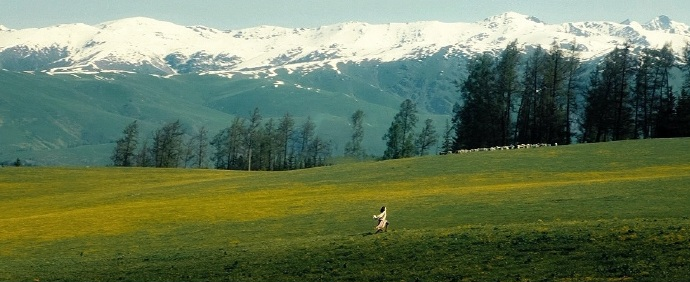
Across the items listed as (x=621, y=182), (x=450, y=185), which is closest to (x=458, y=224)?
(x=621, y=182)

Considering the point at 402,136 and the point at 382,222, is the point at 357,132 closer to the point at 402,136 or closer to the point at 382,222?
the point at 402,136

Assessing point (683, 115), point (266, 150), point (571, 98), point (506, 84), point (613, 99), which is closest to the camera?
point (683, 115)

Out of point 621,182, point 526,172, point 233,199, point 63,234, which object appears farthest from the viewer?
point 526,172

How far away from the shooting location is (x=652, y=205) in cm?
4509

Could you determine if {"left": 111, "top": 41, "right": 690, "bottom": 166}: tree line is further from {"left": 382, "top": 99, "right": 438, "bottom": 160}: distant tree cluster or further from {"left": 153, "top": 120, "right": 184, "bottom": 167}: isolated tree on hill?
{"left": 153, "top": 120, "right": 184, "bottom": 167}: isolated tree on hill

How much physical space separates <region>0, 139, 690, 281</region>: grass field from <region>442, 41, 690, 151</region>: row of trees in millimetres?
32845

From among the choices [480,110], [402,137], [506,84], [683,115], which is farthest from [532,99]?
[402,137]

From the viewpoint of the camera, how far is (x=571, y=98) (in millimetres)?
119438

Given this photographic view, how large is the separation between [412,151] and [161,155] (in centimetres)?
5254

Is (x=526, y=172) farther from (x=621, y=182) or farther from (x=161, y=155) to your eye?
(x=161, y=155)

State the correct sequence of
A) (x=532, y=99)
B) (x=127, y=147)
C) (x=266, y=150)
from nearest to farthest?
(x=532, y=99) → (x=127, y=147) → (x=266, y=150)

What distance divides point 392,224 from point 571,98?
263ft

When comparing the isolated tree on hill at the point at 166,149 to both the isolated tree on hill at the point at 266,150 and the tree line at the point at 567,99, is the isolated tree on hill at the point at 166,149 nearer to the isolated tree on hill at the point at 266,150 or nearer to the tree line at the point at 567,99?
the isolated tree on hill at the point at 266,150

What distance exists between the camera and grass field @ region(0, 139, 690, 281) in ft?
105
